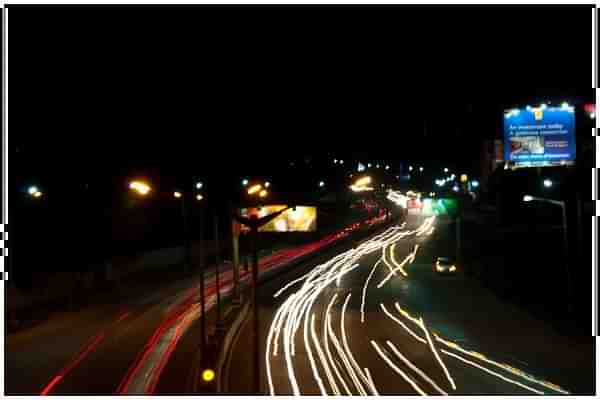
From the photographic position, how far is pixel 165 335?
29812 millimetres

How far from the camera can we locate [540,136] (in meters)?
38.4

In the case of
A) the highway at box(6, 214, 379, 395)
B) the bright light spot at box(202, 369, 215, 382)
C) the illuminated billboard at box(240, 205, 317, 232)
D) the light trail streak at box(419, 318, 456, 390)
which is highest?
the illuminated billboard at box(240, 205, 317, 232)

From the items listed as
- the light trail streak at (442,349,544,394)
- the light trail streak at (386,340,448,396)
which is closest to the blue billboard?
the light trail streak at (386,340,448,396)

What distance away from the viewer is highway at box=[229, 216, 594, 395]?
19.8m

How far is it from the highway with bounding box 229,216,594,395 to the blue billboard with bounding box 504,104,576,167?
8062mm

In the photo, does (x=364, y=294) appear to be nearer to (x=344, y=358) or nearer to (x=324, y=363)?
(x=344, y=358)

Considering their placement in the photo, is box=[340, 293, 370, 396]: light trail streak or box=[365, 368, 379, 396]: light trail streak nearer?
box=[365, 368, 379, 396]: light trail streak

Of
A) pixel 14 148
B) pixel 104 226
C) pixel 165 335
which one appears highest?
pixel 14 148

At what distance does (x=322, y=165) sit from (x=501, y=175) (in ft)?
151

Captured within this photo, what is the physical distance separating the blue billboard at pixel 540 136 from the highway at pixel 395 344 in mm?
8062

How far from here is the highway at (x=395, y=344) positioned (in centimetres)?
1980

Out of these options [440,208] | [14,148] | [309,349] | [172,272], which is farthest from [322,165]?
[309,349]

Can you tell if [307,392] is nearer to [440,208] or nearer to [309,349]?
[309,349]

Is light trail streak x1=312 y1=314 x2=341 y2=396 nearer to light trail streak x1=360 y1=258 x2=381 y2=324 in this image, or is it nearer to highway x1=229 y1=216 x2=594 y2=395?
highway x1=229 y1=216 x2=594 y2=395
